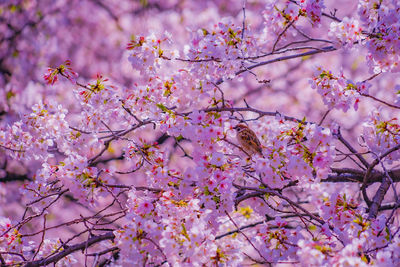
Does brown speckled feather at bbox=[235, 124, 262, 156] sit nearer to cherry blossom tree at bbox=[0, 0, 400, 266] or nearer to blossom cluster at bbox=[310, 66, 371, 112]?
cherry blossom tree at bbox=[0, 0, 400, 266]

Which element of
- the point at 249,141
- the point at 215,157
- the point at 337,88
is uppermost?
the point at 337,88

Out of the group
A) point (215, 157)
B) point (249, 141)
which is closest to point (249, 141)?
point (249, 141)

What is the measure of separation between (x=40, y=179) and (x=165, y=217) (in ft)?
4.32

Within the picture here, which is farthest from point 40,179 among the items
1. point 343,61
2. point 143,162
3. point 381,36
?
point 343,61

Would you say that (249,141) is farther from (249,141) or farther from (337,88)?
(337,88)

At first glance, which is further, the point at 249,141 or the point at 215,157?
the point at 249,141

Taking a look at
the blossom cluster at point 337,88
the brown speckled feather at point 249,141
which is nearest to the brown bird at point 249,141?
the brown speckled feather at point 249,141

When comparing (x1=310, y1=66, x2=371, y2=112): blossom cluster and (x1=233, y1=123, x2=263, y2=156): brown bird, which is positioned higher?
(x1=310, y1=66, x2=371, y2=112): blossom cluster

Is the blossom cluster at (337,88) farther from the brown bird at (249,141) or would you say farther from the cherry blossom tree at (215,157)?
the brown bird at (249,141)

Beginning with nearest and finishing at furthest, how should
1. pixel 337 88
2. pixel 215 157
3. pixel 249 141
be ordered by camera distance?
pixel 215 157
pixel 337 88
pixel 249 141

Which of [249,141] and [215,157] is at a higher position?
[249,141]

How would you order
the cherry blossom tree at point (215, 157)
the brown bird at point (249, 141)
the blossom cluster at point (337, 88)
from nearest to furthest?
the cherry blossom tree at point (215, 157)
the blossom cluster at point (337, 88)
the brown bird at point (249, 141)

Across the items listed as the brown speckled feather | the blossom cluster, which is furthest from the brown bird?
the blossom cluster

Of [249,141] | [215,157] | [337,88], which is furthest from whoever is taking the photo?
[249,141]
